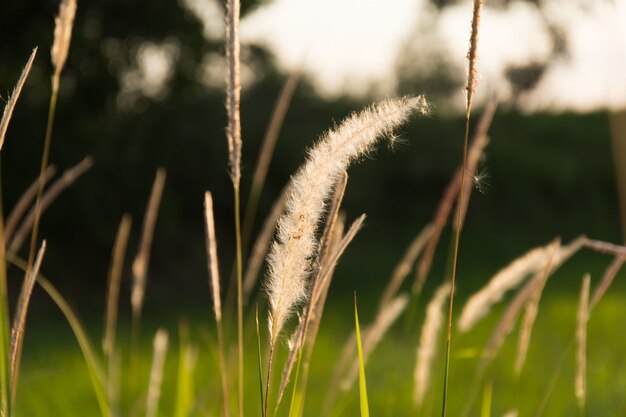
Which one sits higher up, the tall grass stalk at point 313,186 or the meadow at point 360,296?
the tall grass stalk at point 313,186

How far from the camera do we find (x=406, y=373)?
3984mm

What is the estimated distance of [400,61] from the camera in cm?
1327

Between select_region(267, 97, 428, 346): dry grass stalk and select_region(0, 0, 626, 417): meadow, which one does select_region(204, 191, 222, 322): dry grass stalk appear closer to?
select_region(0, 0, 626, 417): meadow

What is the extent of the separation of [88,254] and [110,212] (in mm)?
846

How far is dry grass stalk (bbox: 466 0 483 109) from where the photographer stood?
2.67ft

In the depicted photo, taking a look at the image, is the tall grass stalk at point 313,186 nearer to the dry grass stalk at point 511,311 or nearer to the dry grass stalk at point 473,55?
the dry grass stalk at point 473,55

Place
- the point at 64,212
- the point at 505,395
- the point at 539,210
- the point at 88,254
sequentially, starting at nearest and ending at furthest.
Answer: the point at 505,395 → the point at 64,212 → the point at 88,254 → the point at 539,210

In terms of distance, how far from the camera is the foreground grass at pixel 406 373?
120 inches

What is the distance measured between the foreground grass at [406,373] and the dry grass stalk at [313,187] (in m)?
0.71

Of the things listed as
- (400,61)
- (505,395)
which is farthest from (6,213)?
(400,61)

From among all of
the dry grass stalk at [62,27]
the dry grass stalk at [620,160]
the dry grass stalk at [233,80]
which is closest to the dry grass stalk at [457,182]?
the dry grass stalk at [233,80]

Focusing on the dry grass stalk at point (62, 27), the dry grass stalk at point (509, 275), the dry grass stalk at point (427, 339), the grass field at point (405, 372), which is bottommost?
the grass field at point (405, 372)

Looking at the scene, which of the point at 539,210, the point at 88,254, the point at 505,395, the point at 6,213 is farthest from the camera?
the point at 539,210

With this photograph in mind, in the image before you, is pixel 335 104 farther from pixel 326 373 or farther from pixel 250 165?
pixel 326 373
